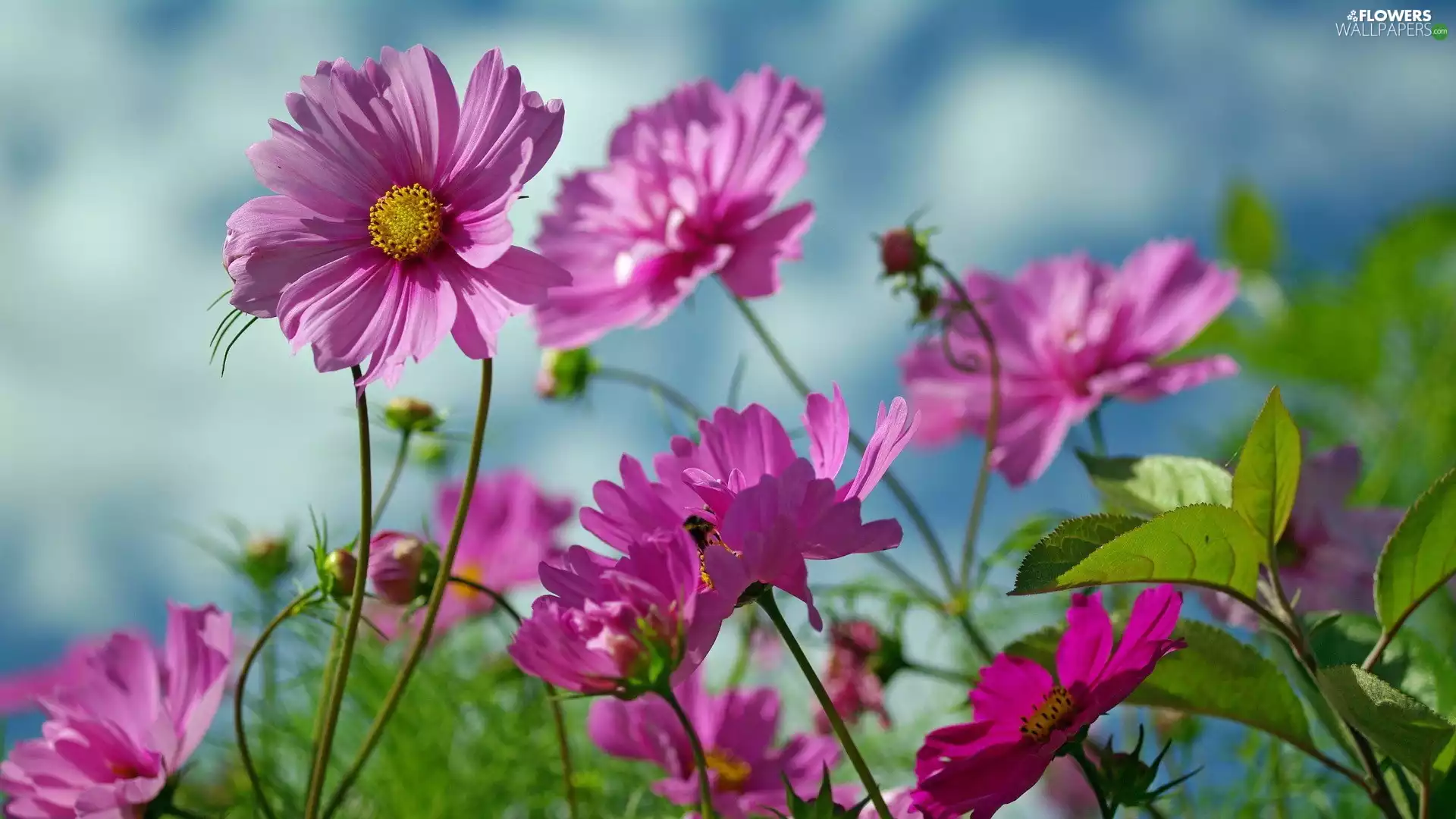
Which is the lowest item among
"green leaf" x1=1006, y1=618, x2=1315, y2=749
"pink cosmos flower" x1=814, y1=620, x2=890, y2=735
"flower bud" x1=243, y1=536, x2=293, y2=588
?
"pink cosmos flower" x1=814, y1=620, x2=890, y2=735

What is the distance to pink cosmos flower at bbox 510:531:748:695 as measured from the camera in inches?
15.7

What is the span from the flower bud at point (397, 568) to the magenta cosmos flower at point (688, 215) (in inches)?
8.3

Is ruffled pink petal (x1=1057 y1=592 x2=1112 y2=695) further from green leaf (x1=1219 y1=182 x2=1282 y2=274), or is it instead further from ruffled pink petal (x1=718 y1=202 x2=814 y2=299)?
green leaf (x1=1219 y1=182 x2=1282 y2=274)

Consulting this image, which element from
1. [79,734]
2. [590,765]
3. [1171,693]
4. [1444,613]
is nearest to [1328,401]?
[1444,613]

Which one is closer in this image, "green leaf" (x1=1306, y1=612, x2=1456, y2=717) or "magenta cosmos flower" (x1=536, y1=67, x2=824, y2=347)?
"green leaf" (x1=1306, y1=612, x2=1456, y2=717)

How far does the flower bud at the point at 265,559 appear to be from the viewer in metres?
0.84

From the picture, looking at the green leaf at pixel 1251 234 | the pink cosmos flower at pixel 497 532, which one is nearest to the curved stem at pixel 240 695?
the pink cosmos flower at pixel 497 532

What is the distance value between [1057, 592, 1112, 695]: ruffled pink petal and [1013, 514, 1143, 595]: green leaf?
0.02 metres

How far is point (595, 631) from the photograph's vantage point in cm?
40

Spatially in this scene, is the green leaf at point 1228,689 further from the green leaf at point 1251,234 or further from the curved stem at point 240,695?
the green leaf at point 1251,234

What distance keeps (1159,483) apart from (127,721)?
462 millimetres

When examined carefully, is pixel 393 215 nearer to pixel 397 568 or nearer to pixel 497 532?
pixel 397 568

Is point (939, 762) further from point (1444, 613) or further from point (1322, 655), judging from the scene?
point (1444, 613)

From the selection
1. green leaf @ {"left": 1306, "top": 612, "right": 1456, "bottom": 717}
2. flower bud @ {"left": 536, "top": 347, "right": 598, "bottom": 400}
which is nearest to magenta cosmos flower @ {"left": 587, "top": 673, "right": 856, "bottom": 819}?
green leaf @ {"left": 1306, "top": 612, "right": 1456, "bottom": 717}
